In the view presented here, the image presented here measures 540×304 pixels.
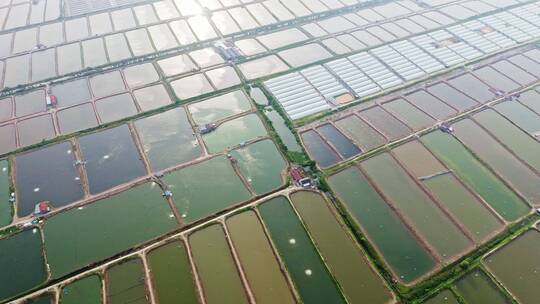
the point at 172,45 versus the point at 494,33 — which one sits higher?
the point at 172,45

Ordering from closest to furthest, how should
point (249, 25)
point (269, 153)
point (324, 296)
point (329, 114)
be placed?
1. point (324, 296)
2. point (269, 153)
3. point (329, 114)
4. point (249, 25)

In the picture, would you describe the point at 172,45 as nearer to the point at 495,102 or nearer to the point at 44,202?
the point at 44,202

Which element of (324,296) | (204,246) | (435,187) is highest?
(204,246)

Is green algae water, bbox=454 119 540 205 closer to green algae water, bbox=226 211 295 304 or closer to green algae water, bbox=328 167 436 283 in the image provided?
green algae water, bbox=328 167 436 283

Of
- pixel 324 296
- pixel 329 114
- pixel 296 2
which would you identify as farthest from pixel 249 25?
pixel 324 296

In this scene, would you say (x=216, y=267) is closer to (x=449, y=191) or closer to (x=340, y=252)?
(x=340, y=252)

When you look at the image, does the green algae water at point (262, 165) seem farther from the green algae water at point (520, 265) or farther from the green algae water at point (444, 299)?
the green algae water at point (520, 265)

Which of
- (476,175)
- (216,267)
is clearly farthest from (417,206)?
(216,267)

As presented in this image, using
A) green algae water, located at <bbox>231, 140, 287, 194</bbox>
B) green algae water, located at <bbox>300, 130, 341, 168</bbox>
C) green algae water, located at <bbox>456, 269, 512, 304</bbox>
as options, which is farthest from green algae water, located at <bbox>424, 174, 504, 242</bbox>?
green algae water, located at <bbox>231, 140, 287, 194</bbox>
